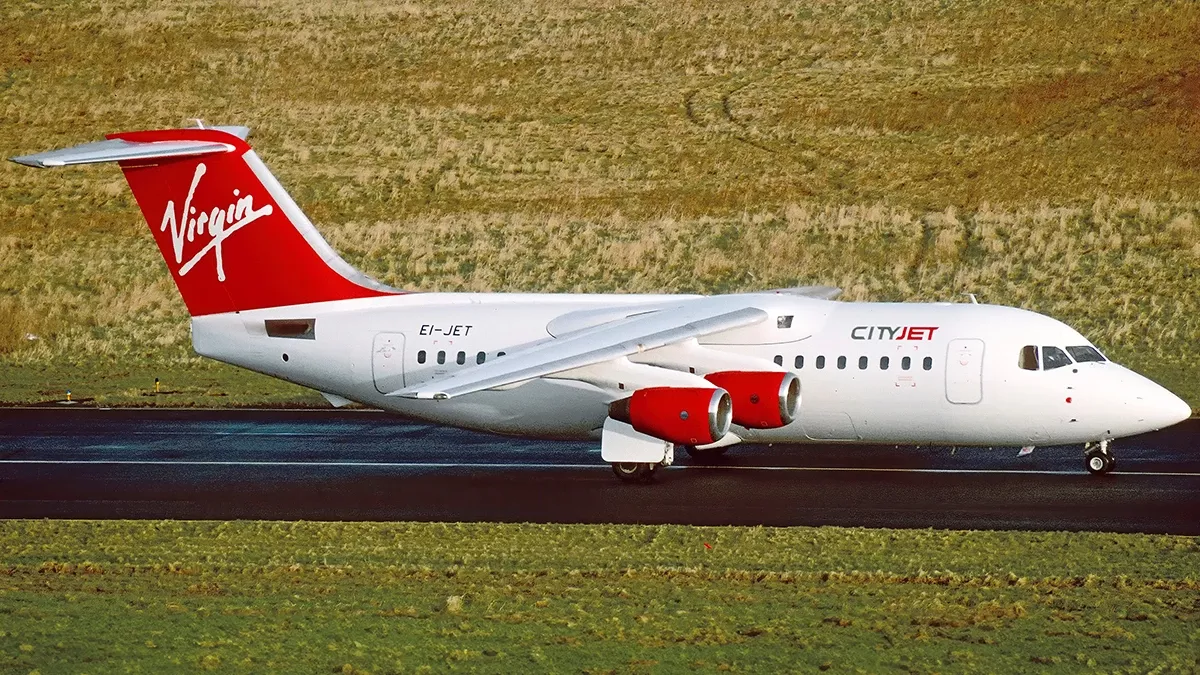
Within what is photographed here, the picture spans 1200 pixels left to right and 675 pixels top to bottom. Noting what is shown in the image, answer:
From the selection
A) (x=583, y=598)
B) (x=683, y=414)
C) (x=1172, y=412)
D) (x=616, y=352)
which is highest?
(x=616, y=352)

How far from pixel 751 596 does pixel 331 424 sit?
18537mm

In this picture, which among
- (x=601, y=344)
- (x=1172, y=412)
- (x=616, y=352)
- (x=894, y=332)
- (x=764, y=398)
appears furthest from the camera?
(x=894, y=332)

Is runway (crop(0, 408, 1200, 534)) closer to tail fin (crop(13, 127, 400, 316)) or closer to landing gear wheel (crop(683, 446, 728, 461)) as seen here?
landing gear wheel (crop(683, 446, 728, 461))

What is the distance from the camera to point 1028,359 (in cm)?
2772

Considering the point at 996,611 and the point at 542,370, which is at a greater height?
the point at 542,370

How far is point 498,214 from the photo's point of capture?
65.3 meters

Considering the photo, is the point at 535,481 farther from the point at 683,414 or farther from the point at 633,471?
the point at 683,414

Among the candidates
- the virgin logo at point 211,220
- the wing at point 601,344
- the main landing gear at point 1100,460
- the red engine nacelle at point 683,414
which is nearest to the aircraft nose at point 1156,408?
the main landing gear at point 1100,460

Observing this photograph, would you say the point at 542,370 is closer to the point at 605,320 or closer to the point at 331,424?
the point at 605,320

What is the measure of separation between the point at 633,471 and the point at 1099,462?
738cm

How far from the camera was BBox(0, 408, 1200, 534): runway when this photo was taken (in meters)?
24.9

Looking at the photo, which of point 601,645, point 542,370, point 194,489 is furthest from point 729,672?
point 194,489

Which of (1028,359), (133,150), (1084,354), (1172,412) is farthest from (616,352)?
(133,150)

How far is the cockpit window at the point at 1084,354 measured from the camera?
2783 centimetres
